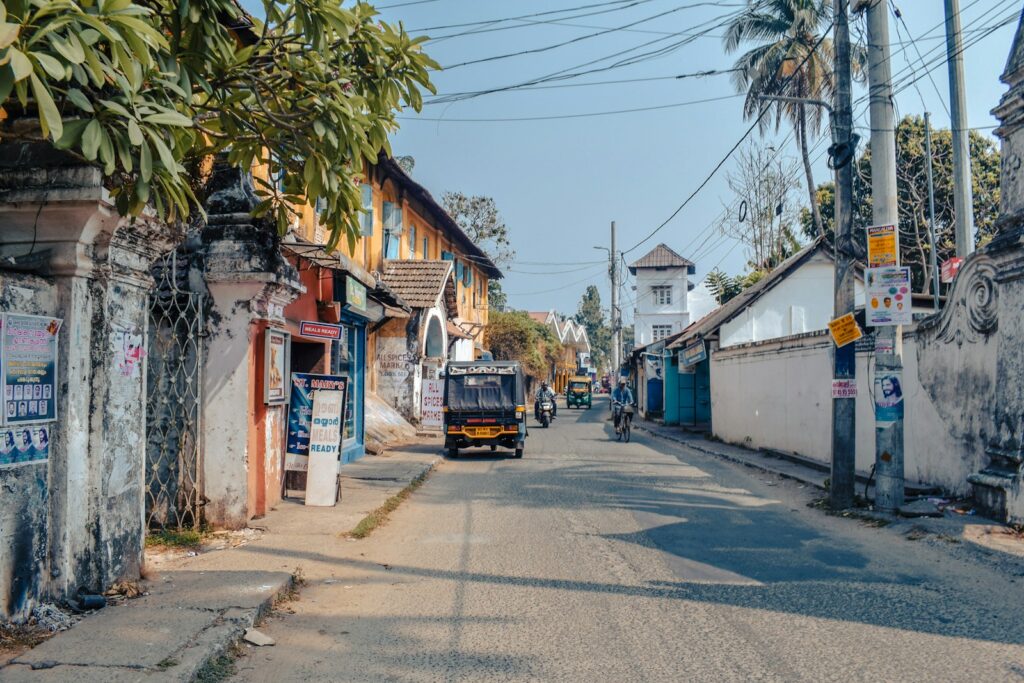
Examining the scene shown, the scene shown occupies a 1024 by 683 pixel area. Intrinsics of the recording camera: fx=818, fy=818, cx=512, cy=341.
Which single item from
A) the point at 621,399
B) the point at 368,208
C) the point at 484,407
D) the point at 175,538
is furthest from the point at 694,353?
the point at 175,538

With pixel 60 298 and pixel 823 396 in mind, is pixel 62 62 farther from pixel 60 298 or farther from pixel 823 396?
pixel 823 396

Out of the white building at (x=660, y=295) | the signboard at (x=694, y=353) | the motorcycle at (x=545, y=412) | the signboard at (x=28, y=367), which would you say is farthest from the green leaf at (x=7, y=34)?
the white building at (x=660, y=295)

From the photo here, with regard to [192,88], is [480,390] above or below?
below

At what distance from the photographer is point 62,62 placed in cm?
359

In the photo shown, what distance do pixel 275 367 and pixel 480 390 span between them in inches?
407

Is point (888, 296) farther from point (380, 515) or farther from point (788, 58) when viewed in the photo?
point (788, 58)

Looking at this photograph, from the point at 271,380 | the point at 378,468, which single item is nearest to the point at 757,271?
the point at 378,468

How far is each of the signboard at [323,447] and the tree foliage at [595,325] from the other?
116814 millimetres

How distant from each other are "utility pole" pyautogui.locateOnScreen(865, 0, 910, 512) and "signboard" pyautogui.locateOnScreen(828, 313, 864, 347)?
311mm

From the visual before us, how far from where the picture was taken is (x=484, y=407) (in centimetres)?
1961

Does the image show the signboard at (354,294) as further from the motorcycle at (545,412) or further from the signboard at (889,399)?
the motorcycle at (545,412)

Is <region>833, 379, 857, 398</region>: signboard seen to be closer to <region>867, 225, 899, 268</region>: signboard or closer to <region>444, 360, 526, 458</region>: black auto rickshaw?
<region>867, 225, 899, 268</region>: signboard

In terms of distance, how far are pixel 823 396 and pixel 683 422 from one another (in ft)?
56.6

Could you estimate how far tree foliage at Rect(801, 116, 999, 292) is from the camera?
30453mm
